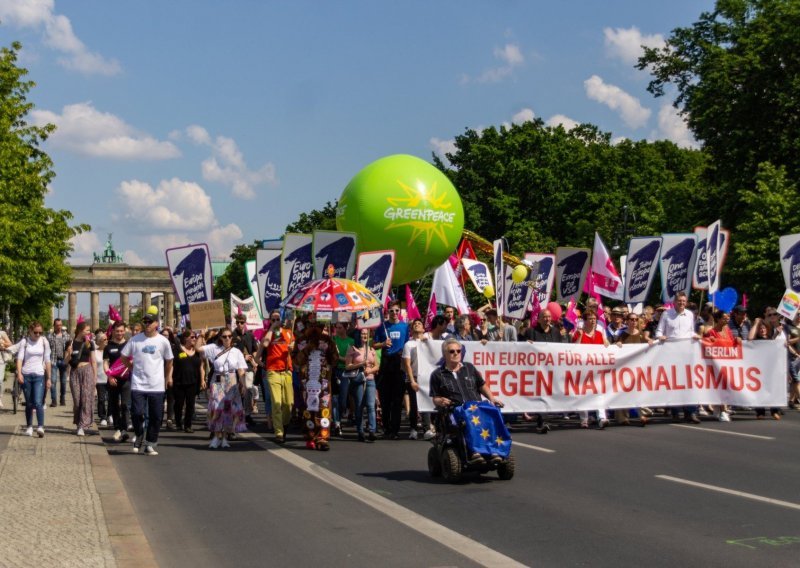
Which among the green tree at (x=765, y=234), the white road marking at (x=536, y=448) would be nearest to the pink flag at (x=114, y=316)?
the white road marking at (x=536, y=448)

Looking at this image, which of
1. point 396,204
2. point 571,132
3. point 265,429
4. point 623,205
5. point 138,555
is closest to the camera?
point 138,555

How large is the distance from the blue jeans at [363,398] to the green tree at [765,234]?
75.7 ft

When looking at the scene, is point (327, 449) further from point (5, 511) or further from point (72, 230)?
point (72, 230)

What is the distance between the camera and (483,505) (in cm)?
991

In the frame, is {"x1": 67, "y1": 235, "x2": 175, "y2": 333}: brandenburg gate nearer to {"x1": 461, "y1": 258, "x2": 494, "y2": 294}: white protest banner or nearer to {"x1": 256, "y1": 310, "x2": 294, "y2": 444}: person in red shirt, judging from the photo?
{"x1": 461, "y1": 258, "x2": 494, "y2": 294}: white protest banner

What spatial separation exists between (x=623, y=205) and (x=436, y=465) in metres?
52.4

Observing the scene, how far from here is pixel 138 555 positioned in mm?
7758

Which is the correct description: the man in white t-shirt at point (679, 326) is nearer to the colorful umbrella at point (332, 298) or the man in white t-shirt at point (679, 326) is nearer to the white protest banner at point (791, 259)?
the white protest banner at point (791, 259)

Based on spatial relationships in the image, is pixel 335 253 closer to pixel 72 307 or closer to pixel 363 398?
pixel 363 398

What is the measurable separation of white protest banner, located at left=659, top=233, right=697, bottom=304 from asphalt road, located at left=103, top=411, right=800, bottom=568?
24.0ft

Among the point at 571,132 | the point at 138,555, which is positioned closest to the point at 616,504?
the point at 138,555

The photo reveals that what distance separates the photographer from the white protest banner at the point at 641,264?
73.8ft

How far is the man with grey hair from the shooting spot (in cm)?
1162

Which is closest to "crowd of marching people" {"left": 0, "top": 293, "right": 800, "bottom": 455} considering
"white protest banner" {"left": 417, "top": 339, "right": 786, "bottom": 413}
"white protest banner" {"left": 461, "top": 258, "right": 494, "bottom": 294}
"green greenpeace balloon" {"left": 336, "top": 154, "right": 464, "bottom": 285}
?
"white protest banner" {"left": 417, "top": 339, "right": 786, "bottom": 413}
